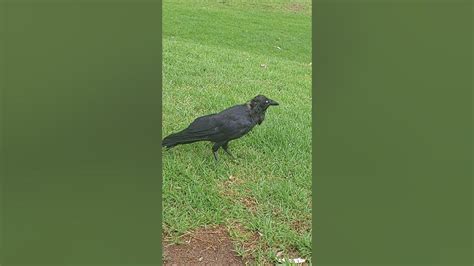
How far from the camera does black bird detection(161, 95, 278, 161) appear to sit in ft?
9.54

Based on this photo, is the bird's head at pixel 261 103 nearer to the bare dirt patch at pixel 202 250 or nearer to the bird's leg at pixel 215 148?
the bird's leg at pixel 215 148

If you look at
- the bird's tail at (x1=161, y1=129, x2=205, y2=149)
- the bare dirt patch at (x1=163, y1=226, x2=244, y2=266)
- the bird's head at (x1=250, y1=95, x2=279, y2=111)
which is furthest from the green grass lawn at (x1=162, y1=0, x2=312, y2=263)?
the bird's head at (x1=250, y1=95, x2=279, y2=111)

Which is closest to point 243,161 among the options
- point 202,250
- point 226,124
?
point 226,124

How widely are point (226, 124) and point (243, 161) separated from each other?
476 mm

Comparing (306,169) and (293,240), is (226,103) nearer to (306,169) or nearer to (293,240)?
(306,169)

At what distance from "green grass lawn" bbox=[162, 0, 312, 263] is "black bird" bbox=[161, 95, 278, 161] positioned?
255 millimetres

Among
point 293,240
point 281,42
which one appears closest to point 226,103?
point 293,240

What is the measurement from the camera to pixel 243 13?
493 inches

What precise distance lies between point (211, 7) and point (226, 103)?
30.8 feet

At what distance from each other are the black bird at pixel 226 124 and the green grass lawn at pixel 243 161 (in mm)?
255

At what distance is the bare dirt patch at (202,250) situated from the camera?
239 cm

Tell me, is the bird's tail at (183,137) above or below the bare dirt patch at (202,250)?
above

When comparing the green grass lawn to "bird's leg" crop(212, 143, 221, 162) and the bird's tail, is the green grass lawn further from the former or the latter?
the bird's tail

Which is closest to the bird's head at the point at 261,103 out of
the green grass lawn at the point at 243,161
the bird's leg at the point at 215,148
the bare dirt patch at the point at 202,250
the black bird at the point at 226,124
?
the black bird at the point at 226,124
